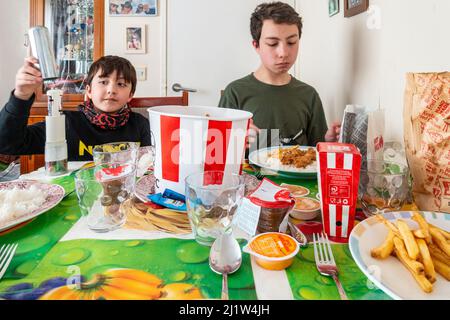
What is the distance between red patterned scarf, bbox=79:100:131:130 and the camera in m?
1.25

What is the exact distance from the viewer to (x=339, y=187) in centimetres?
48

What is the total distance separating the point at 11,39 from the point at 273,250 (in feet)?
10.0

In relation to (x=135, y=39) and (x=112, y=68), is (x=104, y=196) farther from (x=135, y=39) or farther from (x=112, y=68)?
(x=135, y=39)

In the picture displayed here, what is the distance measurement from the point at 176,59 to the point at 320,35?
3.86 ft

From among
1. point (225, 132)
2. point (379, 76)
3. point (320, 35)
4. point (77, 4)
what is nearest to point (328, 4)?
point (320, 35)

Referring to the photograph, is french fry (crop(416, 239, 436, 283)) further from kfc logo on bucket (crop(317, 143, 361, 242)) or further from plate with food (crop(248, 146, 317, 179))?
plate with food (crop(248, 146, 317, 179))

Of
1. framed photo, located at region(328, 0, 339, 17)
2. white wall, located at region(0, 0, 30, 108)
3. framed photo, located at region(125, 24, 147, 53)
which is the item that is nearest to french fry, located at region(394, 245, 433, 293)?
framed photo, located at region(328, 0, 339, 17)

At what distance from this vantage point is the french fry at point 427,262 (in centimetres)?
35

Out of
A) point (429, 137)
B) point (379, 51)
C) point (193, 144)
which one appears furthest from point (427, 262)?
point (379, 51)

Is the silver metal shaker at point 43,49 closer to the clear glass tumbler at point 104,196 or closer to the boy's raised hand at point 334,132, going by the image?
the clear glass tumbler at point 104,196

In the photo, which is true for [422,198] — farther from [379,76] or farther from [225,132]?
[379,76]

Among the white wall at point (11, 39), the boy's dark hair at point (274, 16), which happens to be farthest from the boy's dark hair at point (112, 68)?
the white wall at point (11, 39)

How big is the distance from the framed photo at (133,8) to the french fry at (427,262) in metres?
2.55
